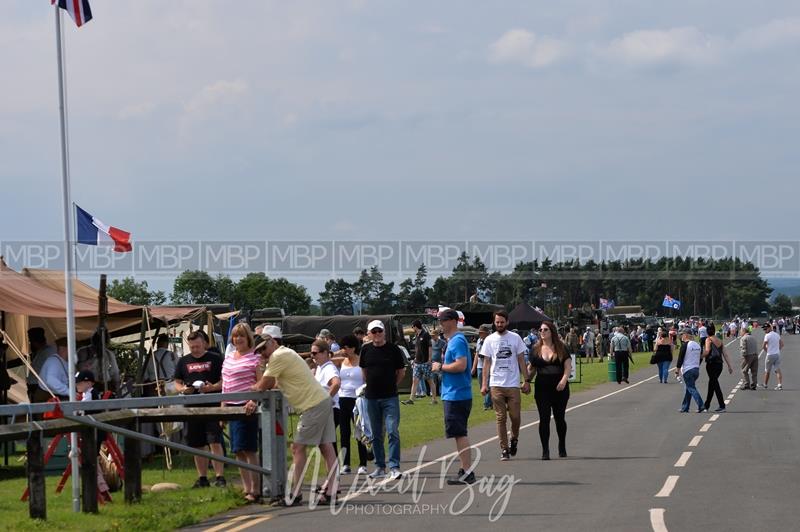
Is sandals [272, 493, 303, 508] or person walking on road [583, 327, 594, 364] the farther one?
person walking on road [583, 327, 594, 364]


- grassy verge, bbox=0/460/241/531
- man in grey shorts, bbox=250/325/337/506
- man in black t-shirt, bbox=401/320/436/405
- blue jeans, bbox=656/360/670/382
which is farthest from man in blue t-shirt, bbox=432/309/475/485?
blue jeans, bbox=656/360/670/382

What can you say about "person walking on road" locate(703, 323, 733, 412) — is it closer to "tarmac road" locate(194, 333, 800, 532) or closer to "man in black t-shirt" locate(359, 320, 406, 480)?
"tarmac road" locate(194, 333, 800, 532)

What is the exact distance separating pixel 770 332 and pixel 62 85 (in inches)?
945

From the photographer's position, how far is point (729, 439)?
17.3 m

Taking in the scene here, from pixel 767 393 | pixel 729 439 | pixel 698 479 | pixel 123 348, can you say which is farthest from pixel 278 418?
pixel 767 393

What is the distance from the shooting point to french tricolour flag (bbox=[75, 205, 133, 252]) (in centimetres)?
1490

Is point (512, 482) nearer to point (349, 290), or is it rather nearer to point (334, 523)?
point (334, 523)

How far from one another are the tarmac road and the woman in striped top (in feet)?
2.43

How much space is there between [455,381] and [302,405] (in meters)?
2.32

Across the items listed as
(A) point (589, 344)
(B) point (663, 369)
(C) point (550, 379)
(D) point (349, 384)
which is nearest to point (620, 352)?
(B) point (663, 369)

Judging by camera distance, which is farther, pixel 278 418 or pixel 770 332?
pixel 770 332

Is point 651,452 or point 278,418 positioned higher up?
point 278,418

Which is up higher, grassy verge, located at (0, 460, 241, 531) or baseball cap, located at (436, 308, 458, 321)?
baseball cap, located at (436, 308, 458, 321)

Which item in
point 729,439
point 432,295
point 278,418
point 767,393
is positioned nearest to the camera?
point 278,418
